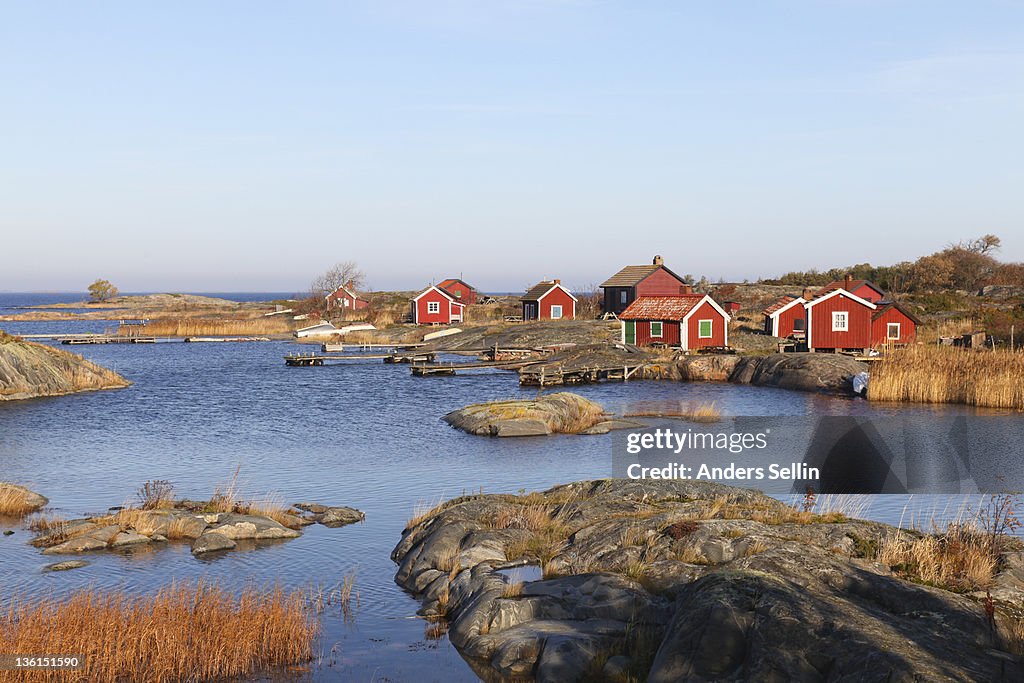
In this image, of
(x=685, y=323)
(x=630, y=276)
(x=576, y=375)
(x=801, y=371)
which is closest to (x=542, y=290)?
(x=630, y=276)

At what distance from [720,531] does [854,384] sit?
121ft

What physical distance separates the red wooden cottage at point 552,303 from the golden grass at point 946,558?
76488 millimetres

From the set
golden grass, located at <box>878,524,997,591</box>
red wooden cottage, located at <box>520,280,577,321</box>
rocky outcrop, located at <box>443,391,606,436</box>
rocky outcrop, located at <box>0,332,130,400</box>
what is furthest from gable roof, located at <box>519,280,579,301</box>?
golden grass, located at <box>878,524,997,591</box>

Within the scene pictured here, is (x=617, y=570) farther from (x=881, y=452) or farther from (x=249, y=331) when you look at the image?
(x=249, y=331)

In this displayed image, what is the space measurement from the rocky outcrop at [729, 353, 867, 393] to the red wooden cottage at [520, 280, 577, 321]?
1381 inches

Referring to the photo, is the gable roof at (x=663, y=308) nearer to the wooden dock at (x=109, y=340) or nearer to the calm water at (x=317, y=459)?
the calm water at (x=317, y=459)

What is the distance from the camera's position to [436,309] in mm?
101312

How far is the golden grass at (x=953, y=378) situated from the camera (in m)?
42.1

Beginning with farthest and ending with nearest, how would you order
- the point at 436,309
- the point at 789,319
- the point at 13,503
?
the point at 436,309 < the point at 789,319 < the point at 13,503

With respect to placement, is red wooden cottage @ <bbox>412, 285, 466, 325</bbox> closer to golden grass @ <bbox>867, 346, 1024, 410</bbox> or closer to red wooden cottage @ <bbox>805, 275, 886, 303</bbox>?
red wooden cottage @ <bbox>805, 275, 886, 303</bbox>

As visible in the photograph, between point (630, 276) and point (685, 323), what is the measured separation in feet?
84.5

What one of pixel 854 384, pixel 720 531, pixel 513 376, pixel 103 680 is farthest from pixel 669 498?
pixel 513 376

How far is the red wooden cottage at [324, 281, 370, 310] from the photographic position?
118000mm

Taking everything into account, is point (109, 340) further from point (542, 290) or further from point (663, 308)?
point (663, 308)
